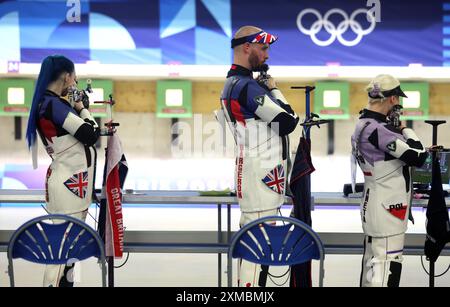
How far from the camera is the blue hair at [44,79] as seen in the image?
10.4 feet

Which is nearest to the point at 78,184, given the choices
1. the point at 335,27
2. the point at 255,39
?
the point at 255,39

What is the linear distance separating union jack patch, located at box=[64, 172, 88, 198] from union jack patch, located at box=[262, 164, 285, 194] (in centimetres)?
95

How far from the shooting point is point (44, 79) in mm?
3221

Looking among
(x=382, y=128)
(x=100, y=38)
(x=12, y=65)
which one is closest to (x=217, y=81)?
(x=100, y=38)

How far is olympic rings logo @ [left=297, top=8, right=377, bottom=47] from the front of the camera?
6.92 meters

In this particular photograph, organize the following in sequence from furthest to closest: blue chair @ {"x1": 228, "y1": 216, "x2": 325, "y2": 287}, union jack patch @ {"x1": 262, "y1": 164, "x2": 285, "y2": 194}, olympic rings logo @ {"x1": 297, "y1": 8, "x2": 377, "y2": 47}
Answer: olympic rings logo @ {"x1": 297, "y1": 8, "x2": 377, "y2": 47}, union jack patch @ {"x1": 262, "y1": 164, "x2": 285, "y2": 194}, blue chair @ {"x1": 228, "y1": 216, "x2": 325, "y2": 287}

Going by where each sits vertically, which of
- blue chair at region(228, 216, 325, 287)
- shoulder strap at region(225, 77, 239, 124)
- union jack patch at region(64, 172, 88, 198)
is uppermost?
shoulder strap at region(225, 77, 239, 124)

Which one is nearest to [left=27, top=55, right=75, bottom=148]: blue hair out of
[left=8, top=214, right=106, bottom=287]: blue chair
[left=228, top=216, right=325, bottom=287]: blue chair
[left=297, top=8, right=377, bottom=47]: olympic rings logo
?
[left=8, top=214, right=106, bottom=287]: blue chair

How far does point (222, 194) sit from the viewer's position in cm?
347

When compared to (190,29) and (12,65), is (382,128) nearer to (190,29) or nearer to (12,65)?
(190,29)

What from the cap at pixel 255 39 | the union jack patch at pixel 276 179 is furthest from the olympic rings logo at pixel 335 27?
the union jack patch at pixel 276 179

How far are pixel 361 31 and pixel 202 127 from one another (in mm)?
2098

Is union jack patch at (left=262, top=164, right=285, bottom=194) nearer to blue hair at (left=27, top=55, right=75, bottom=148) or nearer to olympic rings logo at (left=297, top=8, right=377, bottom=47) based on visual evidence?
blue hair at (left=27, top=55, right=75, bottom=148)

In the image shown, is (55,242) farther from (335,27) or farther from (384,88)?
(335,27)
